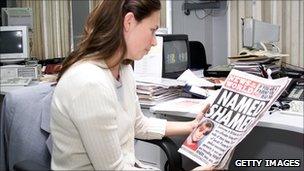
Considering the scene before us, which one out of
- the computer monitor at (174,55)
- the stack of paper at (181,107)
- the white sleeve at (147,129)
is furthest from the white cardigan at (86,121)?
the computer monitor at (174,55)

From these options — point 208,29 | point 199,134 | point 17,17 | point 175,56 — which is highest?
point 17,17

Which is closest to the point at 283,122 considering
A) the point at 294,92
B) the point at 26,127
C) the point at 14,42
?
the point at 294,92

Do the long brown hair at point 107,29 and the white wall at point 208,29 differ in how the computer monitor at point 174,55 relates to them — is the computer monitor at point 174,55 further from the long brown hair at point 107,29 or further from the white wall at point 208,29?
the white wall at point 208,29

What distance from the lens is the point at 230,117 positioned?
49.1 inches

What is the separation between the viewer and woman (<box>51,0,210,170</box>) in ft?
3.11

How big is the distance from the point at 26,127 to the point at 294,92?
113cm

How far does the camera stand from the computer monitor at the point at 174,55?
2109 millimetres

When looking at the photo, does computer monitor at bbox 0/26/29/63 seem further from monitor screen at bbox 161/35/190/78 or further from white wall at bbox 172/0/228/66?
monitor screen at bbox 161/35/190/78

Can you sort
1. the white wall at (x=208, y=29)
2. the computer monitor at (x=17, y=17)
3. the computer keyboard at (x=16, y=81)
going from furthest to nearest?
the white wall at (x=208, y=29) < the computer monitor at (x=17, y=17) < the computer keyboard at (x=16, y=81)

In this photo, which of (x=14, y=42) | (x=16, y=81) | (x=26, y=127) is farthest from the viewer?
(x=14, y=42)

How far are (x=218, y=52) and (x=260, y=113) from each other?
3282mm

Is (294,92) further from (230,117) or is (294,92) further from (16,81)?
(16,81)

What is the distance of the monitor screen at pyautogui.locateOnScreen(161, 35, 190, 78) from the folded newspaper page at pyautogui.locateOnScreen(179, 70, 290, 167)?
0.78 metres
